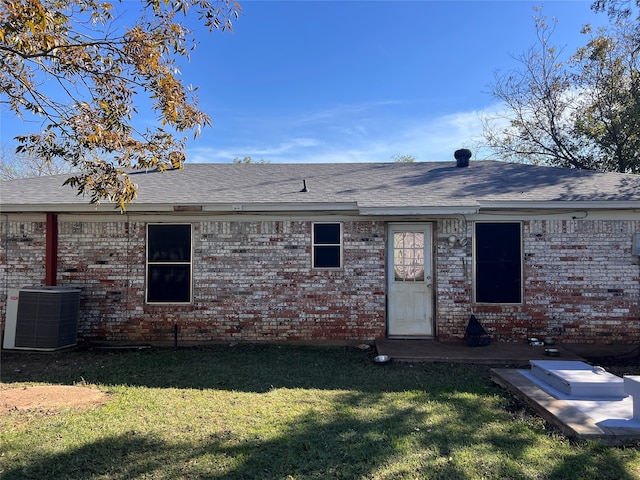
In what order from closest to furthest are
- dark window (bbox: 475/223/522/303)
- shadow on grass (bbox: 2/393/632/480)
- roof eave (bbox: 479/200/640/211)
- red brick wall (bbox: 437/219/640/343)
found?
shadow on grass (bbox: 2/393/632/480)
roof eave (bbox: 479/200/640/211)
red brick wall (bbox: 437/219/640/343)
dark window (bbox: 475/223/522/303)

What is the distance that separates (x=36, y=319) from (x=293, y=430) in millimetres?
5452

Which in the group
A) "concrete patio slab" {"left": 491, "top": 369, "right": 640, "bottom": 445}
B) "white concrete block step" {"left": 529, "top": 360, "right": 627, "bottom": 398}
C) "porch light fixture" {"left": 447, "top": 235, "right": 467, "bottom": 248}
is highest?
"porch light fixture" {"left": 447, "top": 235, "right": 467, "bottom": 248}

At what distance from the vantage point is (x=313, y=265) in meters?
7.46

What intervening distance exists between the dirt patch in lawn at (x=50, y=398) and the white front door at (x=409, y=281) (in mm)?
4799

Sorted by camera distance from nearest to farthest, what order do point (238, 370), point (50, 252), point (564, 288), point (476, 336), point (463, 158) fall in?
point (238, 370) < point (476, 336) < point (564, 288) < point (50, 252) < point (463, 158)

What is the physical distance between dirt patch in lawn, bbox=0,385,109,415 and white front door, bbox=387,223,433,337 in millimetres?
4799

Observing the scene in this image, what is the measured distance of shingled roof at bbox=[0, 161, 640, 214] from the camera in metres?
6.89

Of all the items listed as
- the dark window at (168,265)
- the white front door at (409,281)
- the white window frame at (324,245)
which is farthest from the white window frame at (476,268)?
the dark window at (168,265)

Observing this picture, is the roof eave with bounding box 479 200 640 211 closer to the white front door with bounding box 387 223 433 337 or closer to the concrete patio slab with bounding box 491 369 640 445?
the white front door with bounding box 387 223 433 337

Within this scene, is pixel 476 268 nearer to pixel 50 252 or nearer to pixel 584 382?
pixel 584 382

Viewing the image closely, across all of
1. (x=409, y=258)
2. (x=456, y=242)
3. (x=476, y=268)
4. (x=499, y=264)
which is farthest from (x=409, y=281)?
→ (x=499, y=264)

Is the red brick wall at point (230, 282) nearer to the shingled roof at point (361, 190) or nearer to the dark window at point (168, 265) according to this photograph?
the dark window at point (168, 265)

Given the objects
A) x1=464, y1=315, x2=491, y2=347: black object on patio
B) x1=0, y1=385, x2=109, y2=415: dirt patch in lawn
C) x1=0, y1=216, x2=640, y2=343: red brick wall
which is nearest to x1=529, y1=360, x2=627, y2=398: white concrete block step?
x1=464, y1=315, x2=491, y2=347: black object on patio

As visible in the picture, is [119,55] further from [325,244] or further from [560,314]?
[560,314]
